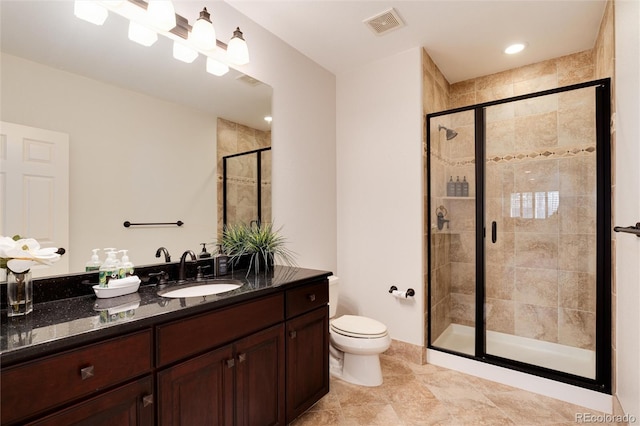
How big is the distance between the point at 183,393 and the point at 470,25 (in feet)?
9.26

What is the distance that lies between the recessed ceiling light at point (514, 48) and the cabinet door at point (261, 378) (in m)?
2.78

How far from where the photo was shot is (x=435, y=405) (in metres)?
2.02

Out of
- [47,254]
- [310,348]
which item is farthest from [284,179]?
[47,254]

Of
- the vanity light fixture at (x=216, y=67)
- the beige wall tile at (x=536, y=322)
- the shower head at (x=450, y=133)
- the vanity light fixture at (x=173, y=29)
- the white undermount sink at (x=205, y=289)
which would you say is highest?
the vanity light fixture at (x=173, y=29)

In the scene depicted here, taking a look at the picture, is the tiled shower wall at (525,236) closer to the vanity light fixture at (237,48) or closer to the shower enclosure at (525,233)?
the shower enclosure at (525,233)

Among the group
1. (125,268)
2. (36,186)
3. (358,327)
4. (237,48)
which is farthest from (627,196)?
(36,186)

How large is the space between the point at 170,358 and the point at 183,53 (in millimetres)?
1611

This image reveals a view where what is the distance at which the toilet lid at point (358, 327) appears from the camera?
2.20 metres

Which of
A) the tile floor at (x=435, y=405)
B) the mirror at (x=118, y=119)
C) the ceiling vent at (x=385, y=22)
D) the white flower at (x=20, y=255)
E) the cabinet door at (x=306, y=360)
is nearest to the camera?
the white flower at (x=20, y=255)

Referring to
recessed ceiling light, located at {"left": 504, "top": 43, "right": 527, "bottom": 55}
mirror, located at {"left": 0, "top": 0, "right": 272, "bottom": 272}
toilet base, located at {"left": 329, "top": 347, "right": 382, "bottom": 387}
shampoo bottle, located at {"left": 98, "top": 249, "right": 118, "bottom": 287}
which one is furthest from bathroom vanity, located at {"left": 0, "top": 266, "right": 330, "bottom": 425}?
recessed ceiling light, located at {"left": 504, "top": 43, "right": 527, "bottom": 55}

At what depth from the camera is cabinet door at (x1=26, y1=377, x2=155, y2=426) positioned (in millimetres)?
918

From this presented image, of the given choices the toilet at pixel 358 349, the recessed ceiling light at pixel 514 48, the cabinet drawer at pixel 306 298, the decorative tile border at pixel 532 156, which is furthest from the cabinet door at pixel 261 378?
the recessed ceiling light at pixel 514 48

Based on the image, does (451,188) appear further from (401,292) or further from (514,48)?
(514,48)

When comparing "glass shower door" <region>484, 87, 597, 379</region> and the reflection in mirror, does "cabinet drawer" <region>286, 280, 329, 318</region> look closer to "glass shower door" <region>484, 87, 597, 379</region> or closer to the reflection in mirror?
the reflection in mirror
